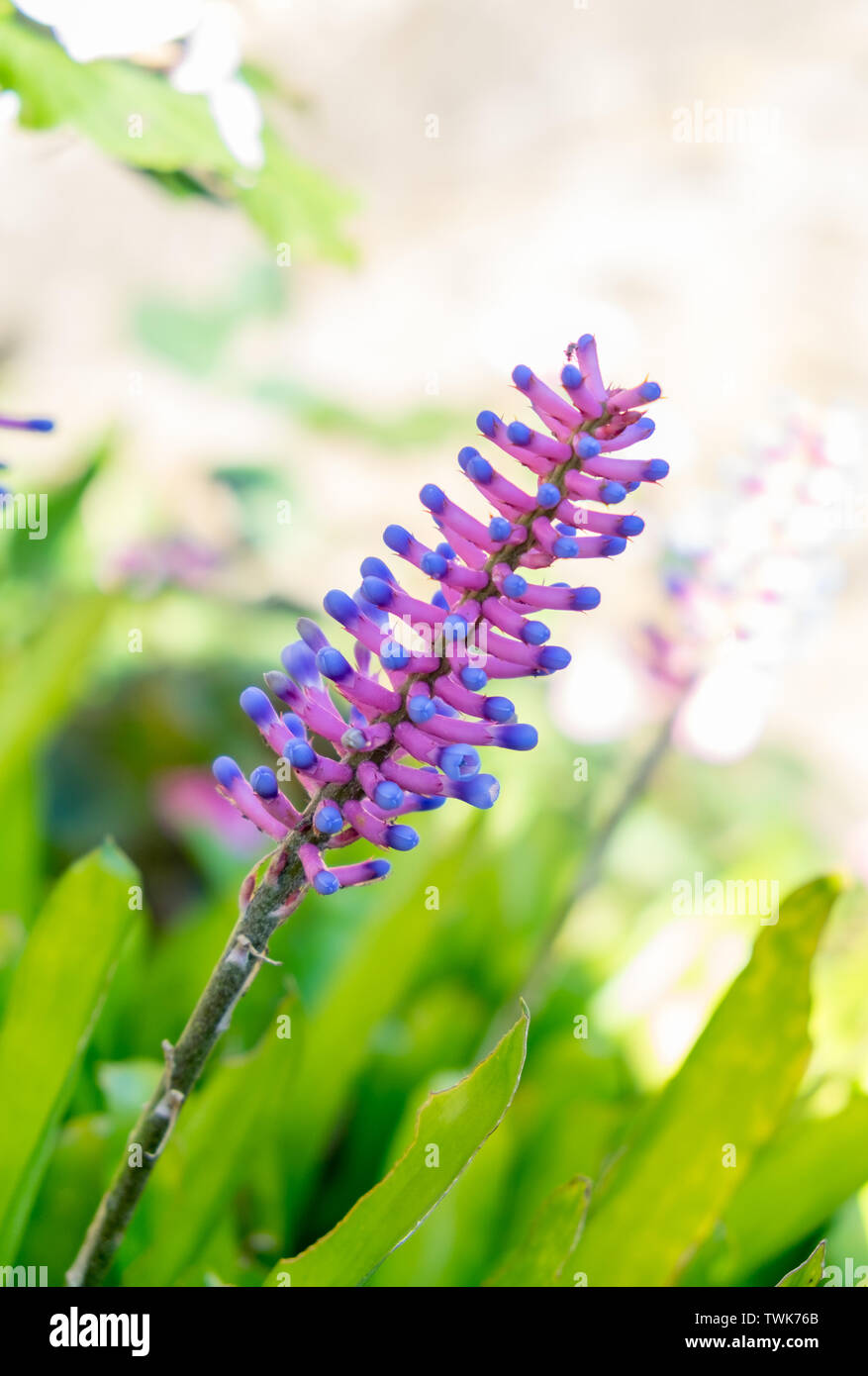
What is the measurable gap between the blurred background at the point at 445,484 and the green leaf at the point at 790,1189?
0.05ft

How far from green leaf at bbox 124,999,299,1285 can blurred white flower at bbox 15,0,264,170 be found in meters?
0.94

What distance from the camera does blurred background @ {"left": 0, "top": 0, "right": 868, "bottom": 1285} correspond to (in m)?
1.45

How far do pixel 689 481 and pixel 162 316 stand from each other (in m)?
3.15

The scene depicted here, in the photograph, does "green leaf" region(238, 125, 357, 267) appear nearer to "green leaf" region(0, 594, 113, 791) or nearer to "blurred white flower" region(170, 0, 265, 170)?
"blurred white flower" region(170, 0, 265, 170)

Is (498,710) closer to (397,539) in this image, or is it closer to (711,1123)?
(397,539)

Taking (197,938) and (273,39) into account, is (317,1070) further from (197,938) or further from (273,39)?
(273,39)

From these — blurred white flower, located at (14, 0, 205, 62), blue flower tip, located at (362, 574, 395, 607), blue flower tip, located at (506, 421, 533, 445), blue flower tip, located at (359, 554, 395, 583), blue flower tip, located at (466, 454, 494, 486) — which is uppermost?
blurred white flower, located at (14, 0, 205, 62)

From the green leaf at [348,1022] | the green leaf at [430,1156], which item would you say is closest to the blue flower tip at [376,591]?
the green leaf at [430,1156]

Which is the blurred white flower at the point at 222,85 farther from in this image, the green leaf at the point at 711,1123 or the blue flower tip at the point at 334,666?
the green leaf at the point at 711,1123

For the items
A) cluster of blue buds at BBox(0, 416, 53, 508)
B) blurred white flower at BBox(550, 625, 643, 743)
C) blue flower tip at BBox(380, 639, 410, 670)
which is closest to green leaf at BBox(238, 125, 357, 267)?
cluster of blue buds at BBox(0, 416, 53, 508)

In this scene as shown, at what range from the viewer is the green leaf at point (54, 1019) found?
109cm

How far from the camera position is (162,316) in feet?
12.7

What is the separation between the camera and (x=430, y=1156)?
853 mm
